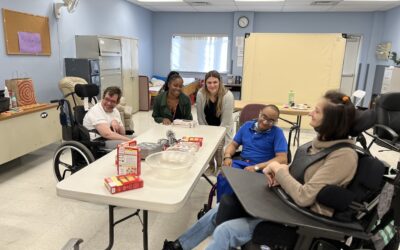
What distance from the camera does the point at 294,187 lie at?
1412mm

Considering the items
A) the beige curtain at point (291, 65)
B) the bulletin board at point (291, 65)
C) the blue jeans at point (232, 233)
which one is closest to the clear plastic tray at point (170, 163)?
the blue jeans at point (232, 233)

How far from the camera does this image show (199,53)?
27.9 feet

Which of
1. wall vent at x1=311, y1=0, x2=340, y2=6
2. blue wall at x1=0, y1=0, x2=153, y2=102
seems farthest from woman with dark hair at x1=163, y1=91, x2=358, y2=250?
wall vent at x1=311, y1=0, x2=340, y2=6

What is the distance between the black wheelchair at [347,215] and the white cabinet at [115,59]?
4.52m

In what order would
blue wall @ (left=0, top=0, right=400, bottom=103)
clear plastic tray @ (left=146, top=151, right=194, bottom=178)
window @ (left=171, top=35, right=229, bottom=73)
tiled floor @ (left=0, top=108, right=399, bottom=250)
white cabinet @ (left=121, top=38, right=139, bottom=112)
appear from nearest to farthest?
clear plastic tray @ (left=146, top=151, right=194, bottom=178), tiled floor @ (left=0, top=108, right=399, bottom=250), blue wall @ (left=0, top=0, right=400, bottom=103), white cabinet @ (left=121, top=38, right=139, bottom=112), window @ (left=171, top=35, right=229, bottom=73)

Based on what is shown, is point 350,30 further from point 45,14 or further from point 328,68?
point 45,14

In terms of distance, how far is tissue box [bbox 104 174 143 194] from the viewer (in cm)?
137

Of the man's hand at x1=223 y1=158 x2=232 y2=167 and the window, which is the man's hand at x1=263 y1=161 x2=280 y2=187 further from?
the window

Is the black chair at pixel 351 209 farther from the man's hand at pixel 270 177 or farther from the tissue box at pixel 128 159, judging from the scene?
the tissue box at pixel 128 159

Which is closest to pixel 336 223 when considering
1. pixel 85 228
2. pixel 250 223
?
pixel 250 223

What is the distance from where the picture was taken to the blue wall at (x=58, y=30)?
13.1 feet

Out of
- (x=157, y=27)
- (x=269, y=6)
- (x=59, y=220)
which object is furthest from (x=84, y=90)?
(x=157, y=27)

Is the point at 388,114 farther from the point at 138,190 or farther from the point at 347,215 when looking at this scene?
the point at 138,190

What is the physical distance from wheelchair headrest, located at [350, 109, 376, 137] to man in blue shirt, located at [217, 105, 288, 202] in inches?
33.9
